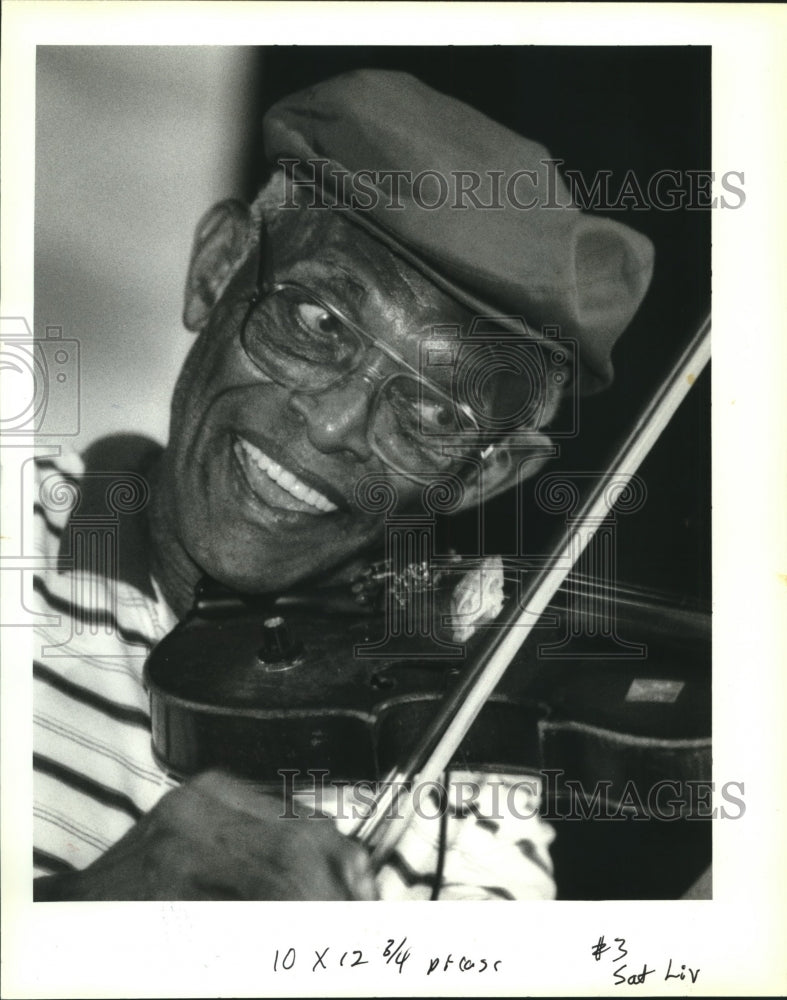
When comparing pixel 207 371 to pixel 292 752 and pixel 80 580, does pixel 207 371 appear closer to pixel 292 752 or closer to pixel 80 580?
pixel 80 580

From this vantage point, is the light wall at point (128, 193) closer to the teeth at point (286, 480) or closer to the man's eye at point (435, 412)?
the teeth at point (286, 480)

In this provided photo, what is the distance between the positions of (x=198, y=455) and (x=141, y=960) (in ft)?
1.91

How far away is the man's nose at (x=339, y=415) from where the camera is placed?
3.87 feet

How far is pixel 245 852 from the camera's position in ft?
3.89

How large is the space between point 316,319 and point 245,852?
0.61m

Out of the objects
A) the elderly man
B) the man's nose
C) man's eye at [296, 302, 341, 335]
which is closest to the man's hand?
the elderly man

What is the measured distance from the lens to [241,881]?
119 centimetres

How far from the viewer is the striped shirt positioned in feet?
3.93

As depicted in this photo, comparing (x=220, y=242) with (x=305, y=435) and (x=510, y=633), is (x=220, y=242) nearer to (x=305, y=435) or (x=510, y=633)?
(x=305, y=435)

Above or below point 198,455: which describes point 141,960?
below

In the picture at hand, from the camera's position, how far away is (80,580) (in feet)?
3.99

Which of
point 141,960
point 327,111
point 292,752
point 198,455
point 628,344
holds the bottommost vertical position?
point 141,960

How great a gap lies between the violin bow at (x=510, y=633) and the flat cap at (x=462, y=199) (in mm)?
82

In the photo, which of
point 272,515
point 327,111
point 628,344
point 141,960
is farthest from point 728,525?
point 141,960
